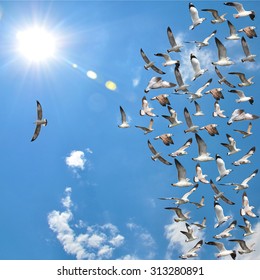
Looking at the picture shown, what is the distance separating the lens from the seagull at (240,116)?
34188 millimetres

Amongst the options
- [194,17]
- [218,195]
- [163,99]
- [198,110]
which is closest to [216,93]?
[198,110]

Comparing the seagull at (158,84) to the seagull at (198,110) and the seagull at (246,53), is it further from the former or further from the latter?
the seagull at (246,53)

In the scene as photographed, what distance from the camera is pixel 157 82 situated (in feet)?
112

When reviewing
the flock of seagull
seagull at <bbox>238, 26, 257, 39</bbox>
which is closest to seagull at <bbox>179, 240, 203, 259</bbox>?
the flock of seagull

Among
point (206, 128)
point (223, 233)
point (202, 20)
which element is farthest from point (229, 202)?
point (202, 20)

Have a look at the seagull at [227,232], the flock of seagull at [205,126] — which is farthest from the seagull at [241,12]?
the seagull at [227,232]

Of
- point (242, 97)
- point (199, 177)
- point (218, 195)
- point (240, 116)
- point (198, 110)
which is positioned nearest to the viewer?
point (240, 116)

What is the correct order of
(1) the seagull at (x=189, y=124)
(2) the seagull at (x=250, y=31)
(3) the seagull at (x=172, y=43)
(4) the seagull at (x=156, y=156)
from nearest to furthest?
(2) the seagull at (x=250, y=31) → (3) the seagull at (x=172, y=43) → (1) the seagull at (x=189, y=124) → (4) the seagull at (x=156, y=156)

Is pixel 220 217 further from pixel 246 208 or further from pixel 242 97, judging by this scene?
pixel 242 97

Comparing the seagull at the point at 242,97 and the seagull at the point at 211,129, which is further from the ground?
the seagull at the point at 242,97

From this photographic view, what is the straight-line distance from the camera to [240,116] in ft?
113

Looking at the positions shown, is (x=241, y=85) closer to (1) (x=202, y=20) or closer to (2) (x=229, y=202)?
(1) (x=202, y=20)

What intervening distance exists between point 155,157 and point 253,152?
7092 millimetres

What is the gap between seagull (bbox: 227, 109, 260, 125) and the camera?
3419 centimetres
